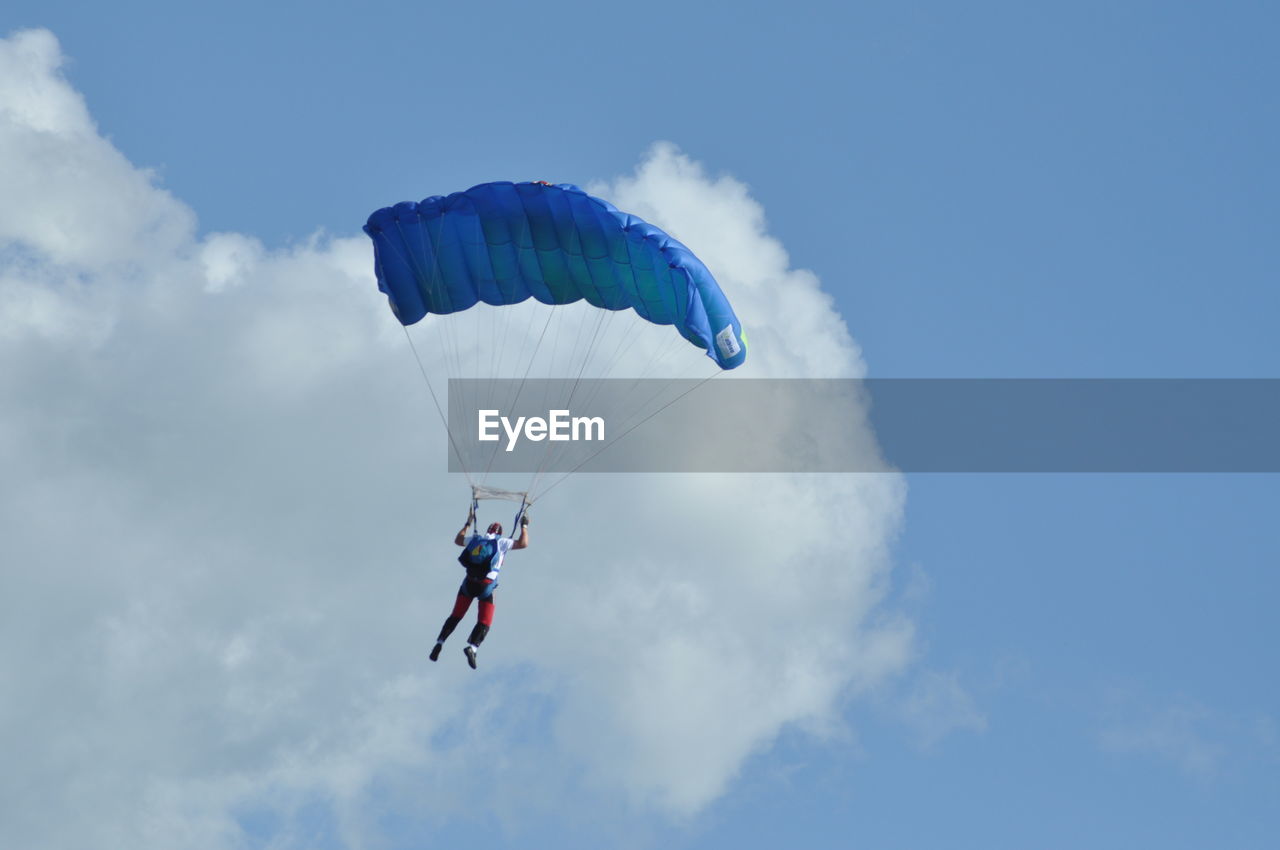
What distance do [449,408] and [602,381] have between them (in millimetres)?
2725

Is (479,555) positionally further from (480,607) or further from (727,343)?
(727,343)

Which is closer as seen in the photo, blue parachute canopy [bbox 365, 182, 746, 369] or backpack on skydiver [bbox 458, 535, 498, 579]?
backpack on skydiver [bbox 458, 535, 498, 579]

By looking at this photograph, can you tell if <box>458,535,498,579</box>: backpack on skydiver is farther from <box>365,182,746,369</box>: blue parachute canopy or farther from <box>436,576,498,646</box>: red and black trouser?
<box>365,182,746,369</box>: blue parachute canopy

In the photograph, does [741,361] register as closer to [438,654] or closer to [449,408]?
[449,408]

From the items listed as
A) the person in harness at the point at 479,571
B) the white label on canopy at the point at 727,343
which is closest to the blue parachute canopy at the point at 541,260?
the white label on canopy at the point at 727,343

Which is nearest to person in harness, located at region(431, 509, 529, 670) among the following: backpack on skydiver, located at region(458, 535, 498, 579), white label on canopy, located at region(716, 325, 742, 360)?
backpack on skydiver, located at region(458, 535, 498, 579)

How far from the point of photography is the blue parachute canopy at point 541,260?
119ft

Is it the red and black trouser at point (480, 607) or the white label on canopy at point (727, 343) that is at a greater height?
the white label on canopy at point (727, 343)

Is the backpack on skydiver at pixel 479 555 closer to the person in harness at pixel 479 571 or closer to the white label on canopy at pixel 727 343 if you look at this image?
the person in harness at pixel 479 571

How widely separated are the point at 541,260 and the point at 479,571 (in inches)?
240

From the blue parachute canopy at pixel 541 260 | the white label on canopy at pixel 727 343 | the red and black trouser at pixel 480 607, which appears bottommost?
the red and black trouser at pixel 480 607

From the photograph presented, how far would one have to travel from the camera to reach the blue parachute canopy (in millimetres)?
36406

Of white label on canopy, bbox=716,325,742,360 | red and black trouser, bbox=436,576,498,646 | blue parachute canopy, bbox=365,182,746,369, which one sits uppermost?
blue parachute canopy, bbox=365,182,746,369

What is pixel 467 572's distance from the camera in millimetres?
34500
